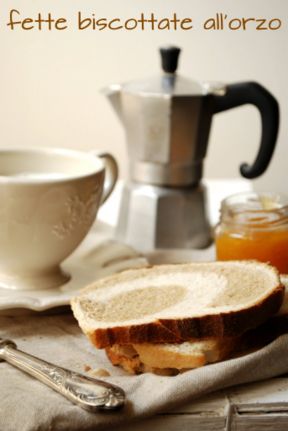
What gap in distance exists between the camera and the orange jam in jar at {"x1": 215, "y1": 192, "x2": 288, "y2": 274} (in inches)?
48.6

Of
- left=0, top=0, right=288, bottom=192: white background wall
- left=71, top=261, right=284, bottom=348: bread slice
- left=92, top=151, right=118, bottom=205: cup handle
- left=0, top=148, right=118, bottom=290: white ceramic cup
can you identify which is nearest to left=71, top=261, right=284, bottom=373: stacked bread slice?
left=71, top=261, right=284, bottom=348: bread slice

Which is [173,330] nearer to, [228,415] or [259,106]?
[228,415]

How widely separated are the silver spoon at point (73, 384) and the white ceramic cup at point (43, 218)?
0.75 feet

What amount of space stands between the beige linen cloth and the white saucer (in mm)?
48

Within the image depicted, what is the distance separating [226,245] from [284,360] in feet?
1.18

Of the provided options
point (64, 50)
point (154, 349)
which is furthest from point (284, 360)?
point (64, 50)

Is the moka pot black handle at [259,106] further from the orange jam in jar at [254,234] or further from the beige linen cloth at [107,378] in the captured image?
the beige linen cloth at [107,378]

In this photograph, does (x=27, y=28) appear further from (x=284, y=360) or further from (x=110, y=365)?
(x=284, y=360)

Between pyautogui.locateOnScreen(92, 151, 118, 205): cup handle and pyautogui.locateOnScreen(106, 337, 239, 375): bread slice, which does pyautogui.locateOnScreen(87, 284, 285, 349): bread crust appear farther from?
pyautogui.locateOnScreen(92, 151, 118, 205): cup handle

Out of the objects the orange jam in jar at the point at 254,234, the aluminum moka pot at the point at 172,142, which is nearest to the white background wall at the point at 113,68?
the aluminum moka pot at the point at 172,142

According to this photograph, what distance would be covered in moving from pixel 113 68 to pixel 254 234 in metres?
0.96

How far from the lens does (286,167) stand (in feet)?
6.63

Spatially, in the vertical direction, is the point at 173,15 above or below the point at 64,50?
above

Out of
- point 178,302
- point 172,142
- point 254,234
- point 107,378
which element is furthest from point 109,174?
point 107,378
